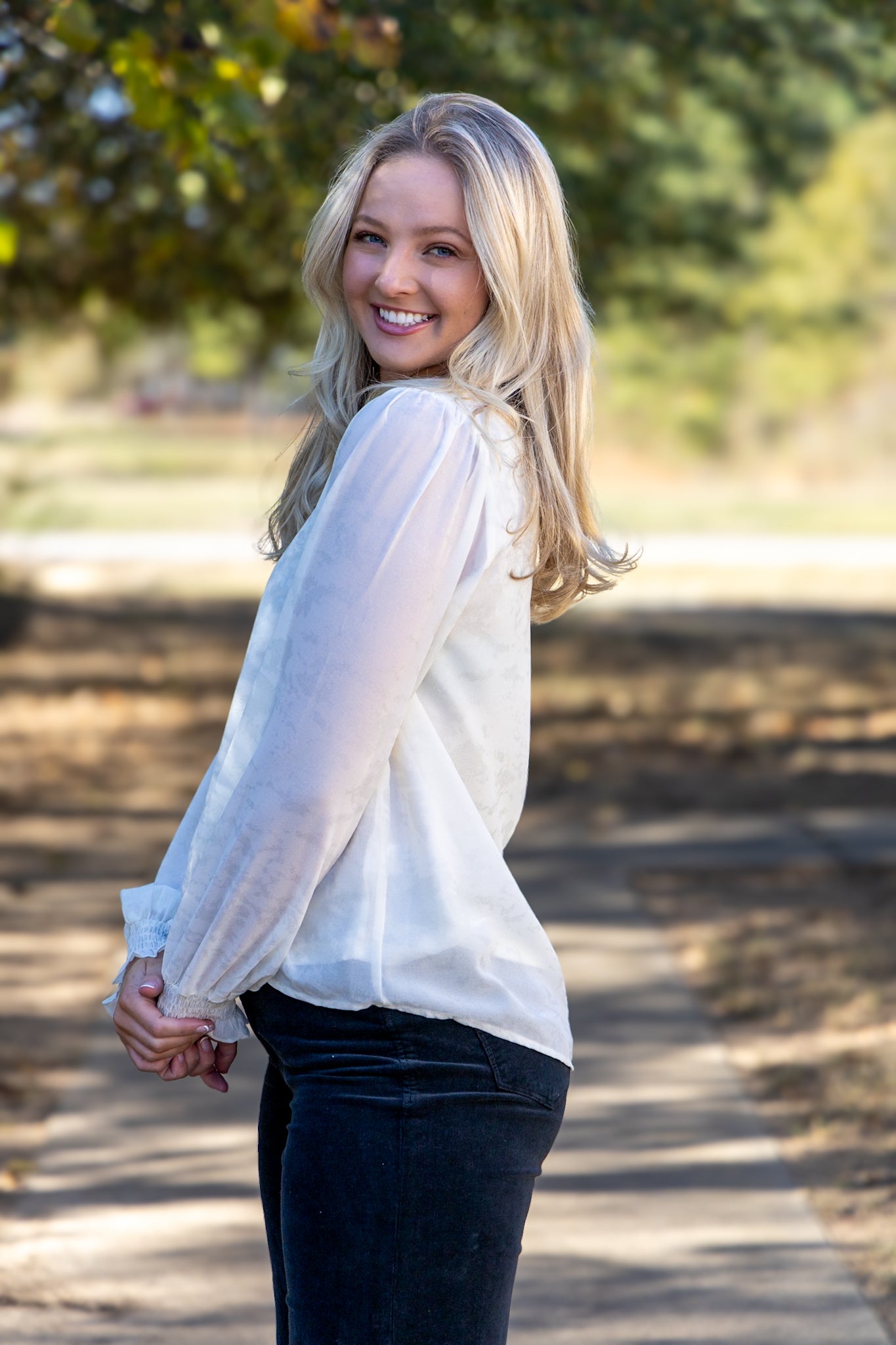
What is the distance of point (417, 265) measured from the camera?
1.62 metres

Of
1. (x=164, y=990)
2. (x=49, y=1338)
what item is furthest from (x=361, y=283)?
(x=49, y=1338)

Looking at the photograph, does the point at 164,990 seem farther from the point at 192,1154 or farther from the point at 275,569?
the point at 192,1154

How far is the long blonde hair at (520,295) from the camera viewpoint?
1.58 metres

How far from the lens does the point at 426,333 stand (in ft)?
5.43

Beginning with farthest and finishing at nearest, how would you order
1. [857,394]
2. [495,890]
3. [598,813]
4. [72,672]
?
[857,394]
[72,672]
[598,813]
[495,890]

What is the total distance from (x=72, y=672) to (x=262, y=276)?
3.22 metres

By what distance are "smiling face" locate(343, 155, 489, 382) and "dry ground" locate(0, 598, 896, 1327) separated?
2250mm

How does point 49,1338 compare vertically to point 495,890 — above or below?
below

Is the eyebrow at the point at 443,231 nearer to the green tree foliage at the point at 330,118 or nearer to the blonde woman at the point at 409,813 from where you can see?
the blonde woman at the point at 409,813

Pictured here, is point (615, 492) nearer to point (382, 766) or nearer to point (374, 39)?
point (374, 39)

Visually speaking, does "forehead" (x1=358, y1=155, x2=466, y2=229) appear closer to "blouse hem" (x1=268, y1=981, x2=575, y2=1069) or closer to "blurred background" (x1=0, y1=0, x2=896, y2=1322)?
"blurred background" (x1=0, y1=0, x2=896, y2=1322)

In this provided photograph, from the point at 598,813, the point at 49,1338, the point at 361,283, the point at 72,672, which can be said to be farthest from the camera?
the point at 72,672

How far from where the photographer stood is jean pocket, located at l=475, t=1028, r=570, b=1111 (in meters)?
1.54

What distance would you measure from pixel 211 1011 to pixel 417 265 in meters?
0.80
